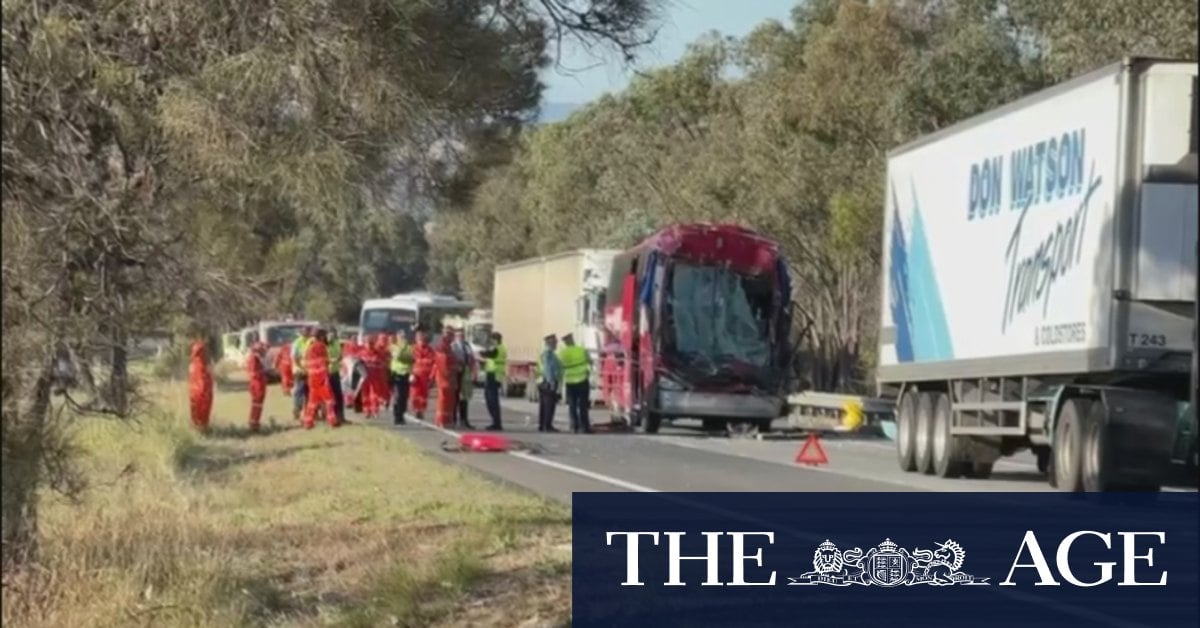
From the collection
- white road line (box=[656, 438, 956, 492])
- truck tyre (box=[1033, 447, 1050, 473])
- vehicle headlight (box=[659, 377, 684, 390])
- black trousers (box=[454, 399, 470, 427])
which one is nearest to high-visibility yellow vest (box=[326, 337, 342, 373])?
Answer: black trousers (box=[454, 399, 470, 427])

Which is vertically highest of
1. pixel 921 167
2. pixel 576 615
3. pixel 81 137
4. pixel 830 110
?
pixel 830 110

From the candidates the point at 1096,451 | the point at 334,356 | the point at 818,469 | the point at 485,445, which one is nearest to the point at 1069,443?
the point at 1096,451

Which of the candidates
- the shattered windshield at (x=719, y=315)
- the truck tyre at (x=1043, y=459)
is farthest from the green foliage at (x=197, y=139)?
the shattered windshield at (x=719, y=315)

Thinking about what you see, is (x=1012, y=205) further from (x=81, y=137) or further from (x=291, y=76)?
(x=81, y=137)

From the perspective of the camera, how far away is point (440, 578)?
41.5 ft

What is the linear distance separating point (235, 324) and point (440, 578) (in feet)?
6.88

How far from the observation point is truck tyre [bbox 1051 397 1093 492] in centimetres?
2072

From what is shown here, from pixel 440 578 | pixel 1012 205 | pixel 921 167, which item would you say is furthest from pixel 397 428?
pixel 440 578

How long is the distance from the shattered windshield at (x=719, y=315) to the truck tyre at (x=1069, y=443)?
499 inches

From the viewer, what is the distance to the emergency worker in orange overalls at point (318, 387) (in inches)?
1268

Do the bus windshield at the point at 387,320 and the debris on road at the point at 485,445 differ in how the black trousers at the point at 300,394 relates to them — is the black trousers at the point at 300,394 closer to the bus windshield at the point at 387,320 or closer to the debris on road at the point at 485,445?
the debris on road at the point at 485,445

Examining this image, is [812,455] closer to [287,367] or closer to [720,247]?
[720,247]

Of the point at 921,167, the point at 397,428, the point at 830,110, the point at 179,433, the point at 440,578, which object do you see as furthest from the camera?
the point at 830,110

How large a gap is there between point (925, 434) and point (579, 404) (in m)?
9.75
